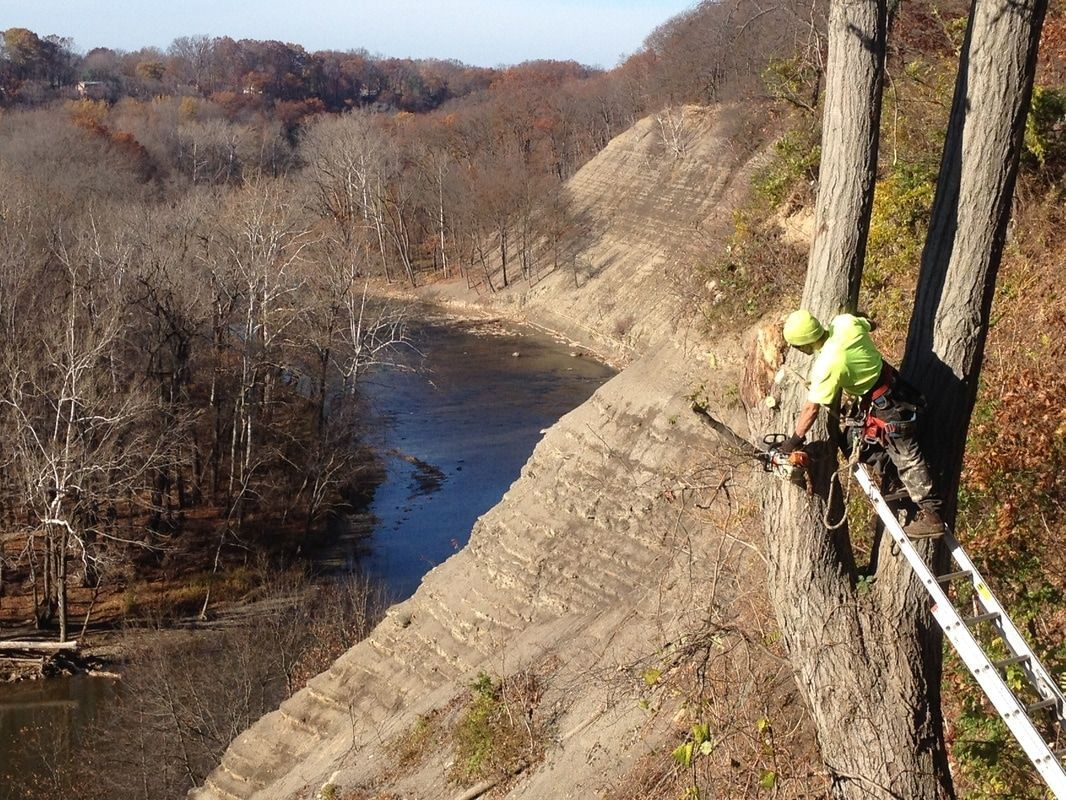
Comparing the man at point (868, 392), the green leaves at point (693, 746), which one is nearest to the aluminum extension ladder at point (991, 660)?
the man at point (868, 392)

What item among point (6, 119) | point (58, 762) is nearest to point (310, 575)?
point (58, 762)

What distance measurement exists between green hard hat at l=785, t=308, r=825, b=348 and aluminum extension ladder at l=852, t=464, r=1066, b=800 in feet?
3.04

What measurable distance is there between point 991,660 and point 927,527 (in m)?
0.73

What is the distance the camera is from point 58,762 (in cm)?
1808

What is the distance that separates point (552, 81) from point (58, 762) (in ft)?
359

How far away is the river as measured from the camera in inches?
802

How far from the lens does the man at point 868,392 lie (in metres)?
5.01

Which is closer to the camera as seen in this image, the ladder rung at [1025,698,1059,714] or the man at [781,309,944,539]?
the ladder rung at [1025,698,1059,714]

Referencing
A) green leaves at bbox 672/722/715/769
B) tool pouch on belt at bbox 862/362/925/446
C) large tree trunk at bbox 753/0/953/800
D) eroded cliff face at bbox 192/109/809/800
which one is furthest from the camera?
eroded cliff face at bbox 192/109/809/800

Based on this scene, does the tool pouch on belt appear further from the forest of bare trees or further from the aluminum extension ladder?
the forest of bare trees

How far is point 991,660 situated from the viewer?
5.07 meters

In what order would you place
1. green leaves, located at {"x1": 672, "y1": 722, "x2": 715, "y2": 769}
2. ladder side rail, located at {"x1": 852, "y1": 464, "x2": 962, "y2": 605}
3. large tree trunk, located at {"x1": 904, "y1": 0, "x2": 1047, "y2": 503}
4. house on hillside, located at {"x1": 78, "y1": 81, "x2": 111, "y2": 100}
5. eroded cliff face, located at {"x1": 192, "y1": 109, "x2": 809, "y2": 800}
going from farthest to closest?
house on hillside, located at {"x1": 78, "y1": 81, "x2": 111, "y2": 100} < eroded cliff face, located at {"x1": 192, "y1": 109, "x2": 809, "y2": 800} < green leaves, located at {"x1": 672, "y1": 722, "x2": 715, "y2": 769} < ladder side rail, located at {"x1": 852, "y1": 464, "x2": 962, "y2": 605} < large tree trunk, located at {"x1": 904, "y1": 0, "x2": 1047, "y2": 503}

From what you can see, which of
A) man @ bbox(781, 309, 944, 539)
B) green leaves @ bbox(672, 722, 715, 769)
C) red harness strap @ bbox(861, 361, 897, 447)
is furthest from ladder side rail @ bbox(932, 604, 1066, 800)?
green leaves @ bbox(672, 722, 715, 769)

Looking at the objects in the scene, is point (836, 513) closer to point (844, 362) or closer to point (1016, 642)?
point (844, 362)
